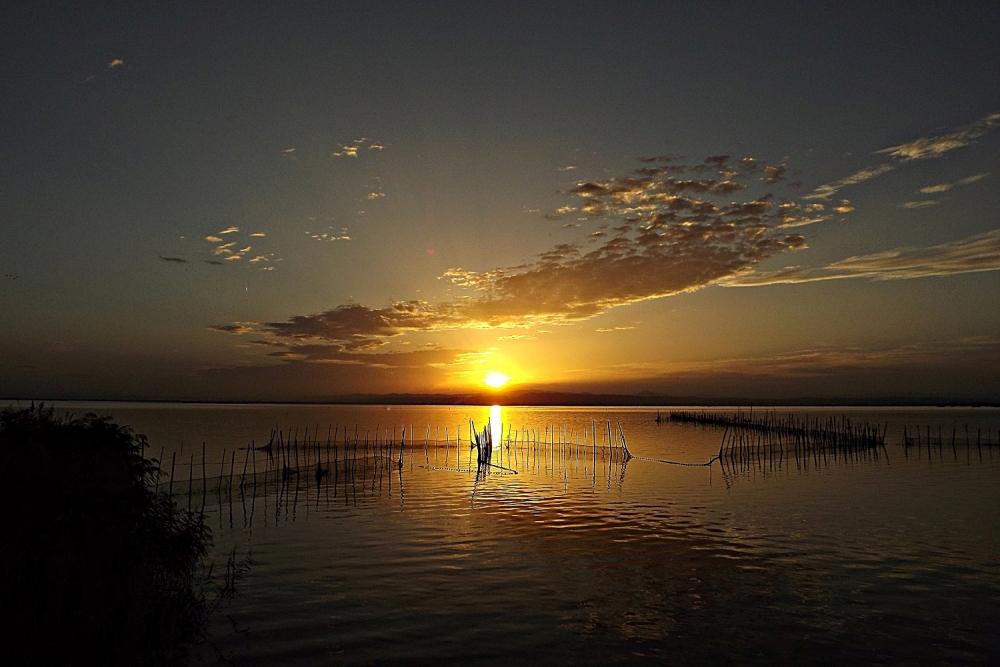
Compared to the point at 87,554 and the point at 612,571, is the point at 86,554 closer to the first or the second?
the point at 87,554

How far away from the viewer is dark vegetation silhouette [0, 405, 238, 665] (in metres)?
9.64

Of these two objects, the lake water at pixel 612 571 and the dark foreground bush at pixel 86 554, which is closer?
the dark foreground bush at pixel 86 554

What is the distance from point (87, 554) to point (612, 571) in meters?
13.2

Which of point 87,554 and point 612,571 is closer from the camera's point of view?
point 87,554

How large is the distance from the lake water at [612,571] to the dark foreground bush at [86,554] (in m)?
1.42

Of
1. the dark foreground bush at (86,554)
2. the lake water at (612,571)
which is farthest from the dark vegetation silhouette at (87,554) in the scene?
the lake water at (612,571)

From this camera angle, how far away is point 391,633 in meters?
13.4

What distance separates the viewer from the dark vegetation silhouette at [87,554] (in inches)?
380

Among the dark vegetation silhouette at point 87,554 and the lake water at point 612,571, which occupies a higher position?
the dark vegetation silhouette at point 87,554

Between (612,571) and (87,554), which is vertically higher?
(87,554)

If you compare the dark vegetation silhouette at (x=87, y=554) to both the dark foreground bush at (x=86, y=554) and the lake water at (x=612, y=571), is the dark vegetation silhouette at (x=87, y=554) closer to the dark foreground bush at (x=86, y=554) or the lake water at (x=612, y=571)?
the dark foreground bush at (x=86, y=554)

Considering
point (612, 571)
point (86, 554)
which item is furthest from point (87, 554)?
point (612, 571)

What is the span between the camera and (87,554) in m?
11.2

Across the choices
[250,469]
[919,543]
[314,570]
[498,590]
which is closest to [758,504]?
[919,543]
